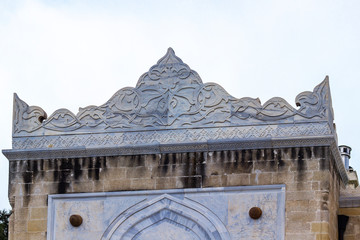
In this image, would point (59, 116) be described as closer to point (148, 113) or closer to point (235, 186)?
point (148, 113)

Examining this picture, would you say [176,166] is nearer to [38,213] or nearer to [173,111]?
[173,111]

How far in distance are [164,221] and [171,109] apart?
1.75 m

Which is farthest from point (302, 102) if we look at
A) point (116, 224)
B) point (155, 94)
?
point (116, 224)

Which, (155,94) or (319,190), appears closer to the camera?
(319,190)

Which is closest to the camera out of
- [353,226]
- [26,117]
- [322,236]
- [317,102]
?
[322,236]

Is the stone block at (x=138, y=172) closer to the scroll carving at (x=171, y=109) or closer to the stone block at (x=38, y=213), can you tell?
the scroll carving at (x=171, y=109)

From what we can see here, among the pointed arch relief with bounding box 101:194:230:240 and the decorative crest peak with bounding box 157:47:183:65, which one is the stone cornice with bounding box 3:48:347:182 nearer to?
the decorative crest peak with bounding box 157:47:183:65

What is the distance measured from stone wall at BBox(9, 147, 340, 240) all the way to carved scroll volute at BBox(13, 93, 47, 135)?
55 cm

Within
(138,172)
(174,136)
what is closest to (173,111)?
(174,136)

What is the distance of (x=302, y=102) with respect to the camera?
16109mm

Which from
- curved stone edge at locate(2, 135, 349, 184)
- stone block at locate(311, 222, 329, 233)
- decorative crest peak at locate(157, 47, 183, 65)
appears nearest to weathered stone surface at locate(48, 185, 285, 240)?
stone block at locate(311, 222, 329, 233)

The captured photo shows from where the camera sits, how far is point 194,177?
1614cm

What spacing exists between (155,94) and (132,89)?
39cm

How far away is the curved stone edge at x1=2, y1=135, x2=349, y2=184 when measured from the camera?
1580 centimetres
